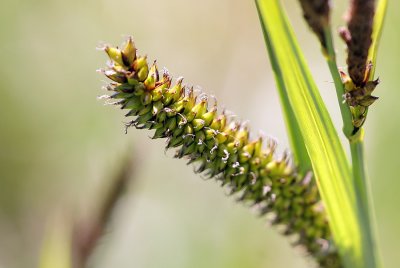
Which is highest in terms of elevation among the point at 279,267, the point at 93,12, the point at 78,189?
the point at 93,12

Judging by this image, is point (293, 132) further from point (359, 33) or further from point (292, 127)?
point (359, 33)

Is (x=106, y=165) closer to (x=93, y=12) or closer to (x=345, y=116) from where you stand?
(x=93, y=12)

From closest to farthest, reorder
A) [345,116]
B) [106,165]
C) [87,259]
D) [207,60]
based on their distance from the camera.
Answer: [345,116] → [87,259] → [106,165] → [207,60]

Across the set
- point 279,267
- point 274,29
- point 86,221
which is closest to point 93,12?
point 279,267

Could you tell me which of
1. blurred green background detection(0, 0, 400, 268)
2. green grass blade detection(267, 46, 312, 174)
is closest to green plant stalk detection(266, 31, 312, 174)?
green grass blade detection(267, 46, 312, 174)

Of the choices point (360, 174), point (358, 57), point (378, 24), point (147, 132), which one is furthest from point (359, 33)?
point (147, 132)
